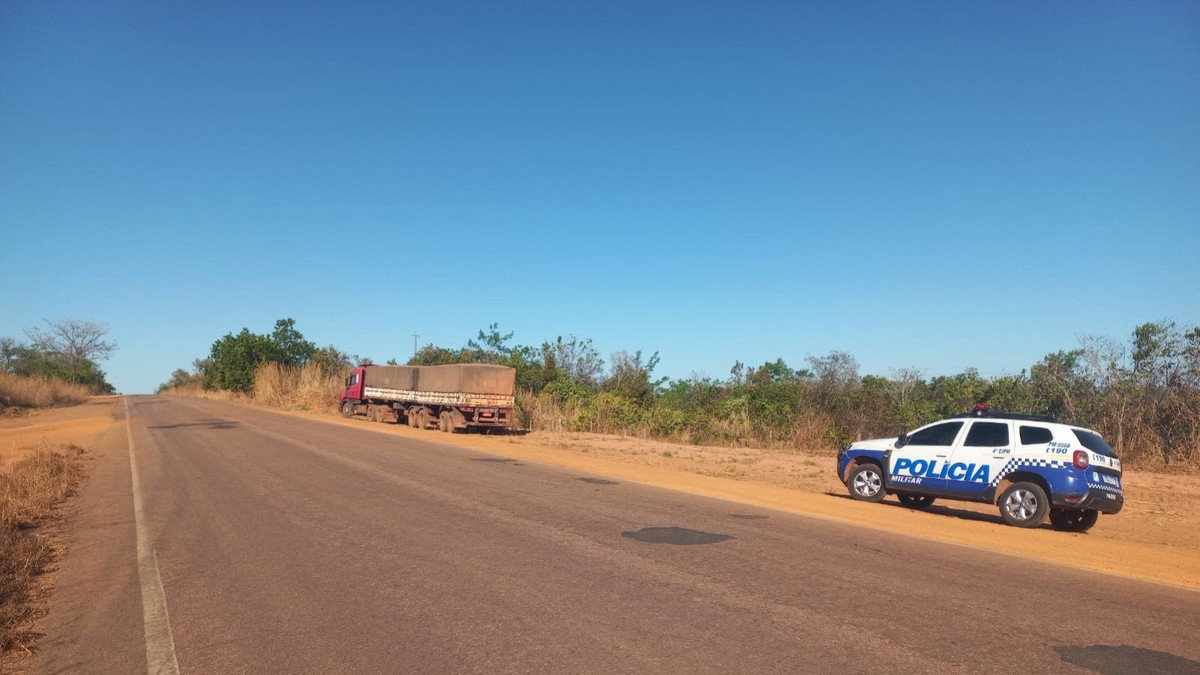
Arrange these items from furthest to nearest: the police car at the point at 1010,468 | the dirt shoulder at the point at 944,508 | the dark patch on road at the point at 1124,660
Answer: the police car at the point at 1010,468, the dirt shoulder at the point at 944,508, the dark patch on road at the point at 1124,660

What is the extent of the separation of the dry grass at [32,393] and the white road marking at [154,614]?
48.6 m

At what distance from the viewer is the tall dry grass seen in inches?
1988

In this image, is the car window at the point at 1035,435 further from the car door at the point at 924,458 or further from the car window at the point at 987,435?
the car door at the point at 924,458

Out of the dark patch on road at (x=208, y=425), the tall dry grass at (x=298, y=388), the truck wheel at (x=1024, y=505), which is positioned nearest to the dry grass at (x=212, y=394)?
the tall dry grass at (x=298, y=388)

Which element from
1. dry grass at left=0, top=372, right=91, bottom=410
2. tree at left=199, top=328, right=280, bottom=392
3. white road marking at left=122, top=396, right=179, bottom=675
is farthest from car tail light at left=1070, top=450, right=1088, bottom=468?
tree at left=199, top=328, right=280, bottom=392

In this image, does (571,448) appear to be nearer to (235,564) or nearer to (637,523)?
(637,523)

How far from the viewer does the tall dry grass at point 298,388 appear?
5050 cm

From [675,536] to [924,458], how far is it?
6.62 m

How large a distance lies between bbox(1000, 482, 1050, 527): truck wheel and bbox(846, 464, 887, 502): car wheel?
95.9 inches

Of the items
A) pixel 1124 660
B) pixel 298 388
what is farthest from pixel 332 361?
pixel 1124 660

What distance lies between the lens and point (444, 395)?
32.5 meters

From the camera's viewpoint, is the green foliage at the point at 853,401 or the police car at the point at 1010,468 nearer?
the police car at the point at 1010,468

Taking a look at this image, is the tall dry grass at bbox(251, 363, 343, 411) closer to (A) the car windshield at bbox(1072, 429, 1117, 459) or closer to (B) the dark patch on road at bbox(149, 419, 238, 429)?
(B) the dark patch on road at bbox(149, 419, 238, 429)

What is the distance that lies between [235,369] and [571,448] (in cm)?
5783
